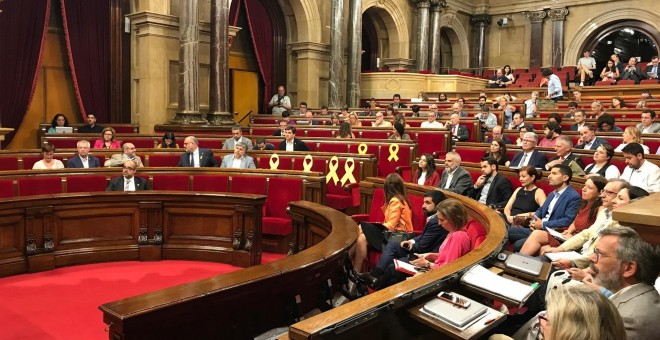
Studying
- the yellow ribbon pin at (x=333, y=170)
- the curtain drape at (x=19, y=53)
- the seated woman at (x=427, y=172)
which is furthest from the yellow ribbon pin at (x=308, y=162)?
the curtain drape at (x=19, y=53)

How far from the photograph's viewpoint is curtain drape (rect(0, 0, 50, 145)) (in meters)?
9.59

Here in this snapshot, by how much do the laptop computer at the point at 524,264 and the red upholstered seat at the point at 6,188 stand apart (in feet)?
14.6

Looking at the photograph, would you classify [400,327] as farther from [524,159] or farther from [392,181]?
[524,159]

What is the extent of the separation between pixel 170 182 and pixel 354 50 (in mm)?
9005

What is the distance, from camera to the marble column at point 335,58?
1323 centimetres

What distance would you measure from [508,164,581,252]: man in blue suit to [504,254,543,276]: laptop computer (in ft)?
6.50

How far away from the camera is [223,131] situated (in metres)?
9.96

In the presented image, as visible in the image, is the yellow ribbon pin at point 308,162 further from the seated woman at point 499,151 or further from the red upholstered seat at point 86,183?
the red upholstered seat at point 86,183

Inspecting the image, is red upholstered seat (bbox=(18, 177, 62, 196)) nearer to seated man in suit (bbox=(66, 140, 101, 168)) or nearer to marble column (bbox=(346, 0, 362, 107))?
seated man in suit (bbox=(66, 140, 101, 168))

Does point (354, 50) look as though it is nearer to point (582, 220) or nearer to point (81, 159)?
point (81, 159)

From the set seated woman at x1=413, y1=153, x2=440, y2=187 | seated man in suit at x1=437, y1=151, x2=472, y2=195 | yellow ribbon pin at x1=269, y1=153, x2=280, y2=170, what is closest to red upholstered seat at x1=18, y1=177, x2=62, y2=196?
yellow ribbon pin at x1=269, y1=153, x2=280, y2=170

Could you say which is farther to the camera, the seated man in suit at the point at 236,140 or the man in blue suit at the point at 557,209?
the seated man in suit at the point at 236,140

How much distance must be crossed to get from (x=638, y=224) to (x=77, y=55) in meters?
10.9

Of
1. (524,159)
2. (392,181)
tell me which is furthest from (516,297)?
(524,159)
